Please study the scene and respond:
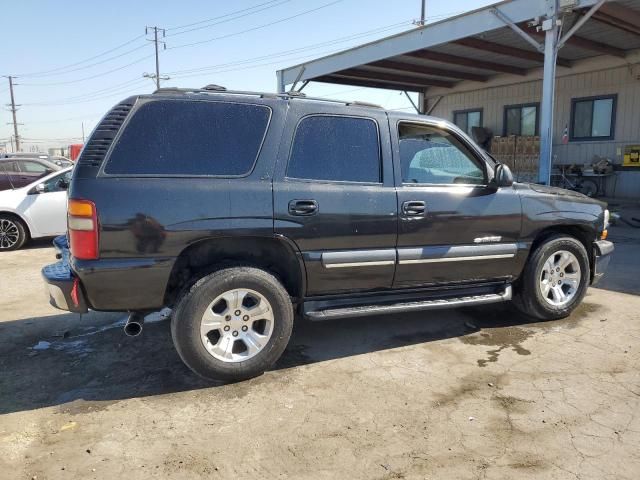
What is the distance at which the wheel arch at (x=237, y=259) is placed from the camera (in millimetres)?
3576

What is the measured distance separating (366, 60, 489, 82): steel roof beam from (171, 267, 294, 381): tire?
11.8 m

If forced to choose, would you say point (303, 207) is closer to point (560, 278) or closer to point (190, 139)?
point (190, 139)

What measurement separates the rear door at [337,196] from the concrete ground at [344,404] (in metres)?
0.76

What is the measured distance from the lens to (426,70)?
15.9m

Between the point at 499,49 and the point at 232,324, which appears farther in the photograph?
the point at 499,49

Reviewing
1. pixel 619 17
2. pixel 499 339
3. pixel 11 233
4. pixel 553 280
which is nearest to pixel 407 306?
pixel 499 339

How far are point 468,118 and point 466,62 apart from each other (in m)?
4.16

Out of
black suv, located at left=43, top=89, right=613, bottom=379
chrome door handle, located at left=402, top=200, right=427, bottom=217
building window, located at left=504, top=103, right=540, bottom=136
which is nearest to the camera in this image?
black suv, located at left=43, top=89, right=613, bottom=379

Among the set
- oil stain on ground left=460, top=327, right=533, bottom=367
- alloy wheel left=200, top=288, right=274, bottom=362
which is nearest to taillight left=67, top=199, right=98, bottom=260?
alloy wheel left=200, top=288, right=274, bottom=362

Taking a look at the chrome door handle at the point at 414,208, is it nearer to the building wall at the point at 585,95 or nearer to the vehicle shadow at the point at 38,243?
the vehicle shadow at the point at 38,243

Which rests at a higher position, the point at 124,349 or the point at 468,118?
the point at 468,118

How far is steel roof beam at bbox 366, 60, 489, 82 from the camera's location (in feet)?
48.0

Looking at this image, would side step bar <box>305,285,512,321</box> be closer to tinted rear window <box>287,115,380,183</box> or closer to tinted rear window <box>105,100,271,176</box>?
tinted rear window <box>287,115,380,183</box>

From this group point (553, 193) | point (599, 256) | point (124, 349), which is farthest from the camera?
point (599, 256)
